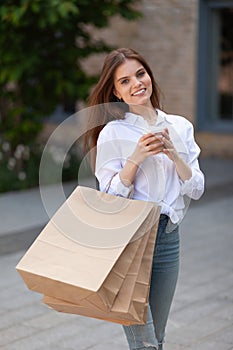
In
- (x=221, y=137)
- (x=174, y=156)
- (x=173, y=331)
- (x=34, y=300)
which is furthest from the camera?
(x=221, y=137)

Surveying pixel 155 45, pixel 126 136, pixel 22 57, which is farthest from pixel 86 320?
pixel 155 45

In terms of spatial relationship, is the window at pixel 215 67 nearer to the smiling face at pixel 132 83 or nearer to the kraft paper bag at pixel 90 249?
the smiling face at pixel 132 83

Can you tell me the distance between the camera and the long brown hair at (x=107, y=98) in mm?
3289

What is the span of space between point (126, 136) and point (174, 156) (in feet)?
0.79

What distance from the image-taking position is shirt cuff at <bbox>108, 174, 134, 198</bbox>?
3141mm

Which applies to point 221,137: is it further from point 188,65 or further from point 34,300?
point 34,300

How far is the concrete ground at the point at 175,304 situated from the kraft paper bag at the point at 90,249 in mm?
182

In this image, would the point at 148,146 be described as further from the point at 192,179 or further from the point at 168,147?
the point at 192,179

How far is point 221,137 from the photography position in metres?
13.7

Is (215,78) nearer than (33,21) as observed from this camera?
No

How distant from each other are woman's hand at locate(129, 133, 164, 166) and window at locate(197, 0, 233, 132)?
34.8 feet

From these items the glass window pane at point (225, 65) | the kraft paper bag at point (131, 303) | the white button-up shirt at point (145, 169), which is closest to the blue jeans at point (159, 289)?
the white button-up shirt at point (145, 169)

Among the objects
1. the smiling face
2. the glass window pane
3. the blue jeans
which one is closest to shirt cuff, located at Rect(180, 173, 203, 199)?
the blue jeans

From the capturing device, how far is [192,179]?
324 centimetres
